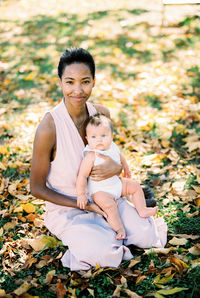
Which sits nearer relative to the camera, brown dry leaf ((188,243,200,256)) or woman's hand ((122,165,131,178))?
brown dry leaf ((188,243,200,256))

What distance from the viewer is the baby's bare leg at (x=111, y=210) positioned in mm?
2719

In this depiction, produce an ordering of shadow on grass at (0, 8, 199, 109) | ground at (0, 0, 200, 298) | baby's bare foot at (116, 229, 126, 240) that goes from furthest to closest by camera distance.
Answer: shadow on grass at (0, 8, 199, 109), baby's bare foot at (116, 229, 126, 240), ground at (0, 0, 200, 298)

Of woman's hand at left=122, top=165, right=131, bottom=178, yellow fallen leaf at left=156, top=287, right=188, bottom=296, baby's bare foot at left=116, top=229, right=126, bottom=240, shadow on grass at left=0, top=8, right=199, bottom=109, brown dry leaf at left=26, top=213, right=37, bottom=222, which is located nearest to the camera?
yellow fallen leaf at left=156, top=287, right=188, bottom=296

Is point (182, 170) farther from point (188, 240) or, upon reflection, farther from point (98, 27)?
point (98, 27)

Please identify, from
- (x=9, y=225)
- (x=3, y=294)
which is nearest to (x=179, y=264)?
(x=3, y=294)

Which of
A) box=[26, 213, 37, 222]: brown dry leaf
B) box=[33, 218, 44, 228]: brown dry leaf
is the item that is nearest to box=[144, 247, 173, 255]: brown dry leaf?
box=[33, 218, 44, 228]: brown dry leaf

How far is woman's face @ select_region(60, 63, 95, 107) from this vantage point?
2684 mm

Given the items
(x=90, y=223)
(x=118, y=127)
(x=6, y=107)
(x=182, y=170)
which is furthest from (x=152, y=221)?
(x=6, y=107)

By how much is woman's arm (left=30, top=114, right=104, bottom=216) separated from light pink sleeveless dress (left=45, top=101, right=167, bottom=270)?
0.20 feet

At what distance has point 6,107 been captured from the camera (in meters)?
5.37

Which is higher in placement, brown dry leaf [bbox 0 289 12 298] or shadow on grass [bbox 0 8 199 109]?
shadow on grass [bbox 0 8 199 109]

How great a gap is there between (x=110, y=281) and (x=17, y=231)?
1.05 metres

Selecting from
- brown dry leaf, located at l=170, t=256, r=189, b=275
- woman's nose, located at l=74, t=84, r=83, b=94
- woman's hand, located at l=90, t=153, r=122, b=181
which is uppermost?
woman's nose, located at l=74, t=84, r=83, b=94

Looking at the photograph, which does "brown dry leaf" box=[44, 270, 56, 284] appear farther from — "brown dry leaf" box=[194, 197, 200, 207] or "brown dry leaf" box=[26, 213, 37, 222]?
"brown dry leaf" box=[194, 197, 200, 207]
